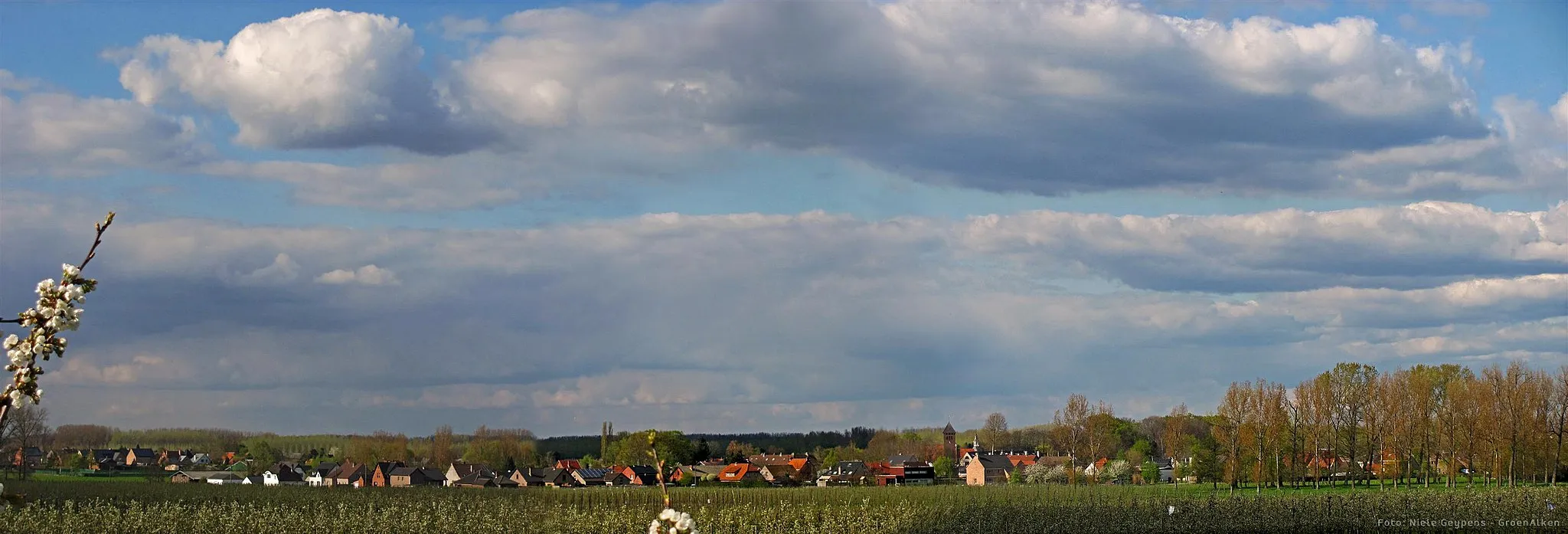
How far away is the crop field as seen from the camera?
3475cm

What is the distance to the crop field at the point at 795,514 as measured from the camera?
34.8 m

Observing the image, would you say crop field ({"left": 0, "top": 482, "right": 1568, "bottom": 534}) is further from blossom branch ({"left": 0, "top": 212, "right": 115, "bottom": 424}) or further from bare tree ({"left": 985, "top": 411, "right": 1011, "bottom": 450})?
bare tree ({"left": 985, "top": 411, "right": 1011, "bottom": 450})

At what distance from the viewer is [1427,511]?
44906 mm

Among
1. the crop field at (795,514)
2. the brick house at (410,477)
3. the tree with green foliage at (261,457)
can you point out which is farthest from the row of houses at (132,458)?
the crop field at (795,514)

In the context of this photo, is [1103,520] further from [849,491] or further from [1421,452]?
[1421,452]

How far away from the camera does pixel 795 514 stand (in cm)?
4653

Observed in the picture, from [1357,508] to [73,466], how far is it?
131827mm

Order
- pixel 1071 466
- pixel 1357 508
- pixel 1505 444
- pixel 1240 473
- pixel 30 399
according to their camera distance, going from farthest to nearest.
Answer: pixel 1071 466, pixel 1240 473, pixel 1505 444, pixel 1357 508, pixel 30 399

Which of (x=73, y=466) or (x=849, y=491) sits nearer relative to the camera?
(x=849, y=491)

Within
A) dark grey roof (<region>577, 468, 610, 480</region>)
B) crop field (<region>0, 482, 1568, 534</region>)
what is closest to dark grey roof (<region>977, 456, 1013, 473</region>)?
dark grey roof (<region>577, 468, 610, 480</region>)

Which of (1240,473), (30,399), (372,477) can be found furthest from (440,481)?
(30,399)

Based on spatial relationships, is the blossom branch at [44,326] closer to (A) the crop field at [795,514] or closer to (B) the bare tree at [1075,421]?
(A) the crop field at [795,514]

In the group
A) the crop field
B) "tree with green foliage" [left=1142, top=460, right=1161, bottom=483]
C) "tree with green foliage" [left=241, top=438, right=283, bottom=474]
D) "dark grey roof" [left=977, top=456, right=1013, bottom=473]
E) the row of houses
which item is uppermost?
the crop field

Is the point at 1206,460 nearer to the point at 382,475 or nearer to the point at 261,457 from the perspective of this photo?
the point at 382,475
